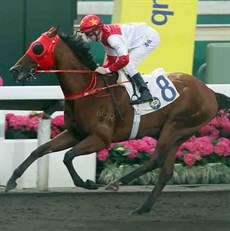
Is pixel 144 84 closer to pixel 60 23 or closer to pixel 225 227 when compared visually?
pixel 225 227

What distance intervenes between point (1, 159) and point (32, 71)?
201 centimetres

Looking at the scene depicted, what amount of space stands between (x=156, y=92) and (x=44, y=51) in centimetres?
110

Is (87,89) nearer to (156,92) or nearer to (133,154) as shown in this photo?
(156,92)

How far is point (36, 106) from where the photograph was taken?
8867 mm

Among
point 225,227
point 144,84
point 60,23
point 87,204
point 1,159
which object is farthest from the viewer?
point 60,23

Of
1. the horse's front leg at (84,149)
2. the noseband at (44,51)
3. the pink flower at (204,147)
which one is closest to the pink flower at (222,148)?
Answer: the pink flower at (204,147)

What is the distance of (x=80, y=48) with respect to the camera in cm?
716

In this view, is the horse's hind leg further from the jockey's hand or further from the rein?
the jockey's hand

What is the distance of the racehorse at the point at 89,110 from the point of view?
6984mm

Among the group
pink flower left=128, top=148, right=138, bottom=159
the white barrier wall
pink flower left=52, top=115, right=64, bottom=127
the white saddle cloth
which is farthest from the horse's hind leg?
pink flower left=52, top=115, right=64, bottom=127

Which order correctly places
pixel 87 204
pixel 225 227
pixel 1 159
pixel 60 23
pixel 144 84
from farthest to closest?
pixel 60 23
pixel 1 159
pixel 87 204
pixel 144 84
pixel 225 227

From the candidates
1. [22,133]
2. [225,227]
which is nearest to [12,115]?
[22,133]

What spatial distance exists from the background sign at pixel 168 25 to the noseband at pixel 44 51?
2.98 metres

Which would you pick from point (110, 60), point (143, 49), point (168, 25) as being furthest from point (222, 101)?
point (168, 25)
